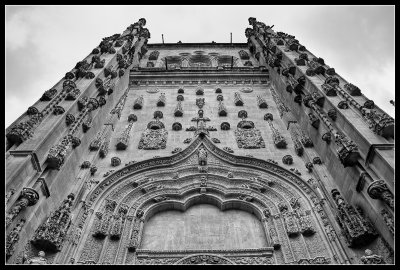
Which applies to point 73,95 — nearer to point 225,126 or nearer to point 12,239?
point 225,126

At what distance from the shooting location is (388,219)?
9.86 meters

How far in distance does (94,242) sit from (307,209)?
20.6 feet

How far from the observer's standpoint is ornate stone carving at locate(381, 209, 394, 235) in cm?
962

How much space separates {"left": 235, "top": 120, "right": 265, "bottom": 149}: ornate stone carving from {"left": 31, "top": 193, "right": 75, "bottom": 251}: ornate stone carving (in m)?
7.13

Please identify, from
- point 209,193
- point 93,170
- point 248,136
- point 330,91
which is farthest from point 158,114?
point 330,91

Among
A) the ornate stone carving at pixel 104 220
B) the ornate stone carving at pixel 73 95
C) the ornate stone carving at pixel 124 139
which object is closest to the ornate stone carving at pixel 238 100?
the ornate stone carving at pixel 124 139

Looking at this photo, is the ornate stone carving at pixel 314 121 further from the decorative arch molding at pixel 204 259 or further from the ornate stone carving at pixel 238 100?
the decorative arch molding at pixel 204 259

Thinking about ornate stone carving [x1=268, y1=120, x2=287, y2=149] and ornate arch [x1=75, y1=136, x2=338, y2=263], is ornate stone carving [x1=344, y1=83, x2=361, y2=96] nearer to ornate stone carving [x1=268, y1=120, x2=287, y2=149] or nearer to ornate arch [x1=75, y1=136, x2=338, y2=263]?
ornate stone carving [x1=268, y1=120, x2=287, y2=149]

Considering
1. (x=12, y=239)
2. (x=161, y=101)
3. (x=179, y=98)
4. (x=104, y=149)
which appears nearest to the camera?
(x=12, y=239)

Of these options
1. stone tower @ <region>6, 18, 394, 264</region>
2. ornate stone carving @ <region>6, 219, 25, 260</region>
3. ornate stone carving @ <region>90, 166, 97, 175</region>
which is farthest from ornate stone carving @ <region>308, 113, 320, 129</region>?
ornate stone carving @ <region>6, 219, 25, 260</region>

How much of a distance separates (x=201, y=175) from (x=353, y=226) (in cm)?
548

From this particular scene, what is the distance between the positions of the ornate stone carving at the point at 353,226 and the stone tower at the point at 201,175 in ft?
0.10

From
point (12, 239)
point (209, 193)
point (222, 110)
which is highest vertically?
point (222, 110)
